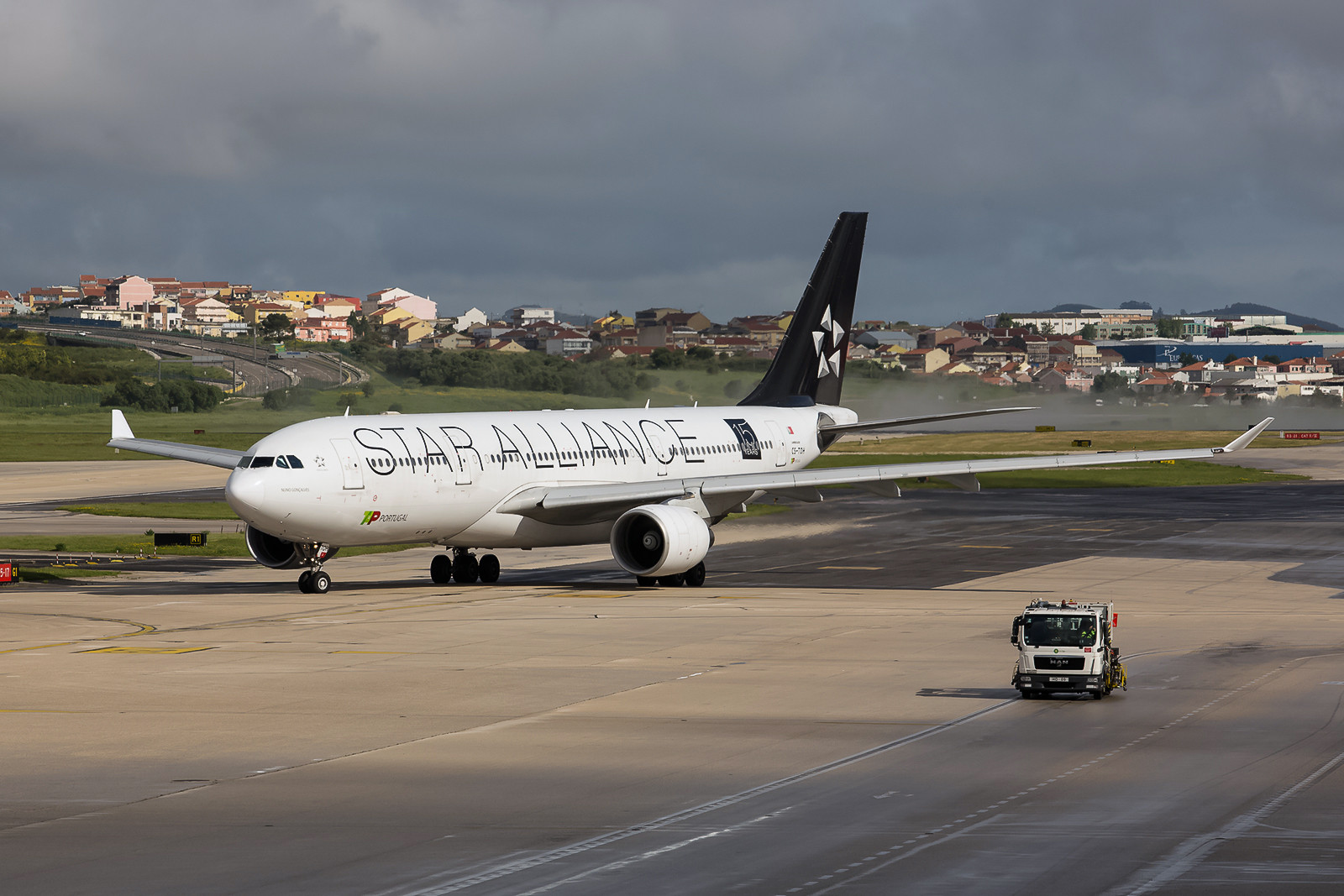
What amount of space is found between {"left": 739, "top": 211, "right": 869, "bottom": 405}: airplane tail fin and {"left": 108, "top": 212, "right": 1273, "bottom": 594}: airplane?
5.24 meters

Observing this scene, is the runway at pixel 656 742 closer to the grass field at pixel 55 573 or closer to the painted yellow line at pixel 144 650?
the painted yellow line at pixel 144 650

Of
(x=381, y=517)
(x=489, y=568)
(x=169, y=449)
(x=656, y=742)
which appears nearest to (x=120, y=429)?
(x=169, y=449)

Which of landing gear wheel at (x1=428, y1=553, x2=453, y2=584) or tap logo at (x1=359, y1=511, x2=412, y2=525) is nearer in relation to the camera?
tap logo at (x1=359, y1=511, x2=412, y2=525)

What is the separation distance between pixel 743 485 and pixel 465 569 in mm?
8701

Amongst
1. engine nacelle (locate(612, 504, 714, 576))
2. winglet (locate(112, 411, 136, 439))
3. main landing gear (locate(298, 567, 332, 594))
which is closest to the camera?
main landing gear (locate(298, 567, 332, 594))

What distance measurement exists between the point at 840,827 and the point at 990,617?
20154 millimetres

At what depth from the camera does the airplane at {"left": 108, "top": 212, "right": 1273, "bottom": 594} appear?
39.0 metres

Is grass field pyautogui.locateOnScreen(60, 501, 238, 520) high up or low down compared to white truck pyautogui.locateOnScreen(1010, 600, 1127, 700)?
up

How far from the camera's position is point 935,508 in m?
72.6

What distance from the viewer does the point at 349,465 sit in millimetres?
39281

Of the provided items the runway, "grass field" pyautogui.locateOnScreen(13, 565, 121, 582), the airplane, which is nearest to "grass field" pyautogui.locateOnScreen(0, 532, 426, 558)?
"grass field" pyautogui.locateOnScreen(13, 565, 121, 582)

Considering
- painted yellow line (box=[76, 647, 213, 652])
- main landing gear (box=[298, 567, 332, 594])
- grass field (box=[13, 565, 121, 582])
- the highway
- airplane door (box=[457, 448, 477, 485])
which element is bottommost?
painted yellow line (box=[76, 647, 213, 652])

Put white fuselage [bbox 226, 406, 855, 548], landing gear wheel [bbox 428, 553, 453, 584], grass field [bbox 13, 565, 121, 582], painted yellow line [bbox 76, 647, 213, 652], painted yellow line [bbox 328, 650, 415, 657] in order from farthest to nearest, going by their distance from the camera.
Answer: grass field [bbox 13, 565, 121, 582]
landing gear wheel [bbox 428, 553, 453, 584]
white fuselage [bbox 226, 406, 855, 548]
painted yellow line [bbox 76, 647, 213, 652]
painted yellow line [bbox 328, 650, 415, 657]

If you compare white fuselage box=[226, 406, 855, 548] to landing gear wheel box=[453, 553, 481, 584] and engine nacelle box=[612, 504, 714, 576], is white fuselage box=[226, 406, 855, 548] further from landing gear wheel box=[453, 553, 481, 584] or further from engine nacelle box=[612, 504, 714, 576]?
engine nacelle box=[612, 504, 714, 576]
